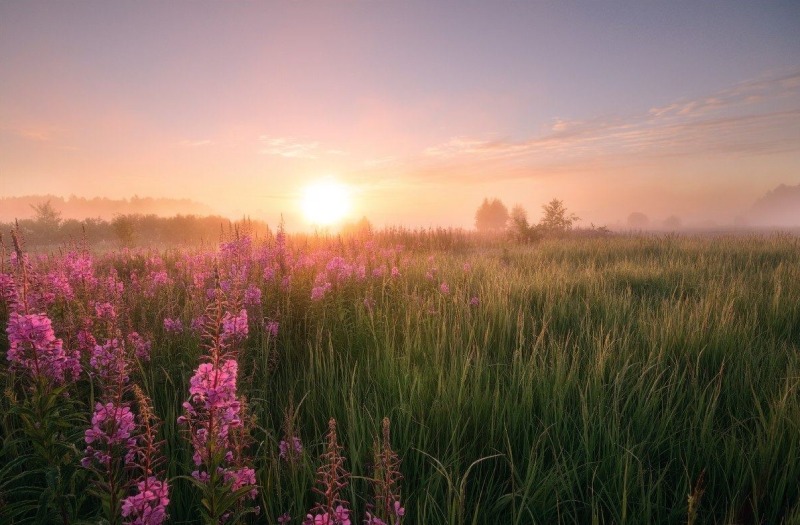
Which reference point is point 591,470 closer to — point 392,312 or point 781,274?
point 392,312

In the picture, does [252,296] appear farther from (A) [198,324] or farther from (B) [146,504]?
(B) [146,504]

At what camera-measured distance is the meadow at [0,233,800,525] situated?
1.42 meters

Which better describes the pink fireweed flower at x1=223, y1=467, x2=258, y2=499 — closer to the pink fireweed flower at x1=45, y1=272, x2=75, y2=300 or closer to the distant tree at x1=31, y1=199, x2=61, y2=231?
the pink fireweed flower at x1=45, y1=272, x2=75, y2=300

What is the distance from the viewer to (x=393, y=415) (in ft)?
7.73

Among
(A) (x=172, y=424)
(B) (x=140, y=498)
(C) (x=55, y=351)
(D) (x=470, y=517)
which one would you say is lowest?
(D) (x=470, y=517)

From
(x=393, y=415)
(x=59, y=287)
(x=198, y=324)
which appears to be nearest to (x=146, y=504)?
(x=393, y=415)

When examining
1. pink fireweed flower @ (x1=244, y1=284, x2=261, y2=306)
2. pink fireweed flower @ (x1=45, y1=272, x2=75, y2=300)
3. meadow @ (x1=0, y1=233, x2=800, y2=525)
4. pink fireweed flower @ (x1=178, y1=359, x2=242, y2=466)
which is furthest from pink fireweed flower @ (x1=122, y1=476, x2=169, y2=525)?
pink fireweed flower @ (x1=45, y1=272, x2=75, y2=300)

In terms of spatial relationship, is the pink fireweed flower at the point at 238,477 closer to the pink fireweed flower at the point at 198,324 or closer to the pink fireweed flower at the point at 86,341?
the pink fireweed flower at the point at 198,324

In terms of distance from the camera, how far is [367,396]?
2490 mm

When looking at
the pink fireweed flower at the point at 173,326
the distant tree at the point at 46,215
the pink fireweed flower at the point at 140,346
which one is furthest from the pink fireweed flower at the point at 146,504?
the distant tree at the point at 46,215

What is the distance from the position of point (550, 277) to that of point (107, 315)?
5.52 m

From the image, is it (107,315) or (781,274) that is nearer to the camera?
(107,315)

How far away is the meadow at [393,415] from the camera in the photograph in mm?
1421

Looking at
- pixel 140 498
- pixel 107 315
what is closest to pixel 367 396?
pixel 140 498
